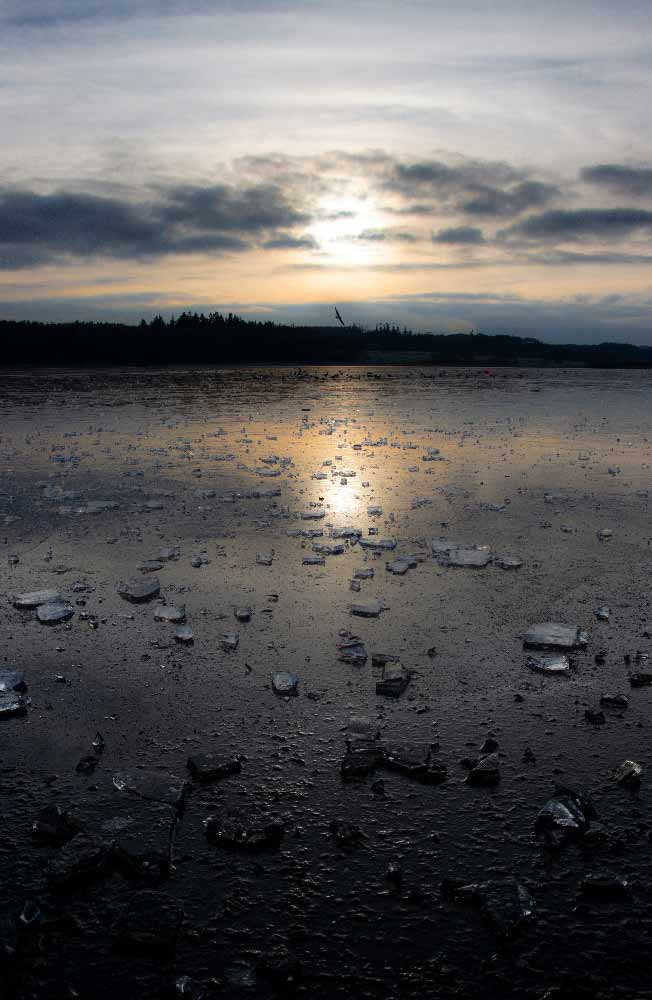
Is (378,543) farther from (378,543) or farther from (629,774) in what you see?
(629,774)

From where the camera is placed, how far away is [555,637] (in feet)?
18.1

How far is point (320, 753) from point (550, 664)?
2078 mm

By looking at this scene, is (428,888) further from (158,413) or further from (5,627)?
(158,413)

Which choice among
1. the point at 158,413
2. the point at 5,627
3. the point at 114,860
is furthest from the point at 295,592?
the point at 158,413

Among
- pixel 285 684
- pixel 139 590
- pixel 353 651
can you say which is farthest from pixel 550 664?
pixel 139 590

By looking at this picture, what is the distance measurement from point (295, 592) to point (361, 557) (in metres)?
1.33

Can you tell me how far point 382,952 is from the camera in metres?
2.76

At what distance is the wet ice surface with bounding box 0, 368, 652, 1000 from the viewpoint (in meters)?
2.79

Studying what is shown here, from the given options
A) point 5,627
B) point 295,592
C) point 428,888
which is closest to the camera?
point 428,888

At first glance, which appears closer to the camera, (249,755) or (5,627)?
(249,755)

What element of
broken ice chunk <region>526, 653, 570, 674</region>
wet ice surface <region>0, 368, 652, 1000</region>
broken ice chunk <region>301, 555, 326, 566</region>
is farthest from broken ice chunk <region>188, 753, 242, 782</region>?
broken ice chunk <region>301, 555, 326, 566</region>

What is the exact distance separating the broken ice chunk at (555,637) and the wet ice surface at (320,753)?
0.12 meters

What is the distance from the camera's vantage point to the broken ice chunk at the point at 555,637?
5.42 metres

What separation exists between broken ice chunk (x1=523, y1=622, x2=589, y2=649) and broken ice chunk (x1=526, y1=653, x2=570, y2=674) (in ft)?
0.69
